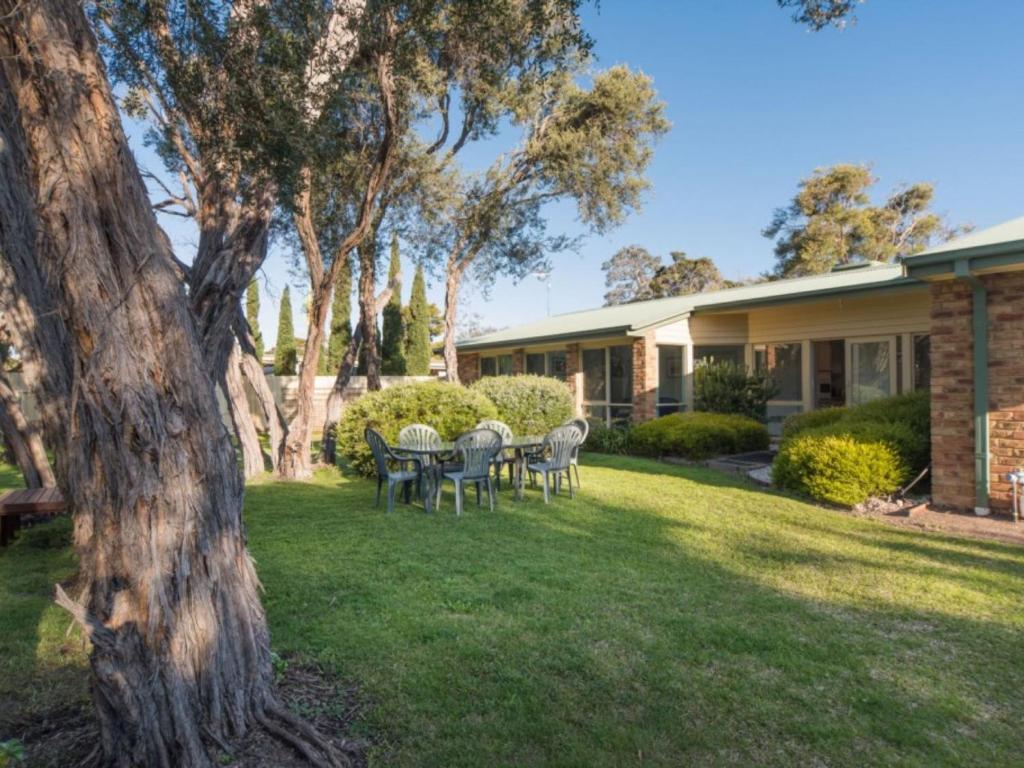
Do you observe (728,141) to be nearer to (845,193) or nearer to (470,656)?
(845,193)

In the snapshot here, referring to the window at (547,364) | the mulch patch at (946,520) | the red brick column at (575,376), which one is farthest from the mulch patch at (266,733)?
the window at (547,364)

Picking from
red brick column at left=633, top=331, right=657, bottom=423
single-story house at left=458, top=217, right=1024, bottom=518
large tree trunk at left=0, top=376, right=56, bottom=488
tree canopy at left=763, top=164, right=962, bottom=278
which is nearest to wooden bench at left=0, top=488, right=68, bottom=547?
large tree trunk at left=0, top=376, right=56, bottom=488

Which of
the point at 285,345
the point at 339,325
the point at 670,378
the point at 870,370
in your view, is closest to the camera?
the point at 870,370

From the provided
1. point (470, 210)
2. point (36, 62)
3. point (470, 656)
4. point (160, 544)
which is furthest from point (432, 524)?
point (470, 210)

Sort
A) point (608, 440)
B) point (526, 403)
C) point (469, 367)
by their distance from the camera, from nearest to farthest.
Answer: point (526, 403)
point (608, 440)
point (469, 367)

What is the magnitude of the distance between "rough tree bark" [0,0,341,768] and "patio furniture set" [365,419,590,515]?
500 centimetres

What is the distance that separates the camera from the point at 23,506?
605cm

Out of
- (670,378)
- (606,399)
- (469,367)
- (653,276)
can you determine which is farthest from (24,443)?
(653,276)

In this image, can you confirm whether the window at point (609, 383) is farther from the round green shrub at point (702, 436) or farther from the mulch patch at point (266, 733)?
the mulch patch at point (266, 733)

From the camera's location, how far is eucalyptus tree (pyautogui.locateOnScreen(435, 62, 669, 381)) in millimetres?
14320

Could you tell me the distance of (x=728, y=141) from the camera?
55.3 feet

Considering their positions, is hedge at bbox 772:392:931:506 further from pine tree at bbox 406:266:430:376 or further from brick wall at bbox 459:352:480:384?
pine tree at bbox 406:266:430:376

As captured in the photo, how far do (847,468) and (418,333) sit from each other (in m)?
20.8

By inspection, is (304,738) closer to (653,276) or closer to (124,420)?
(124,420)
